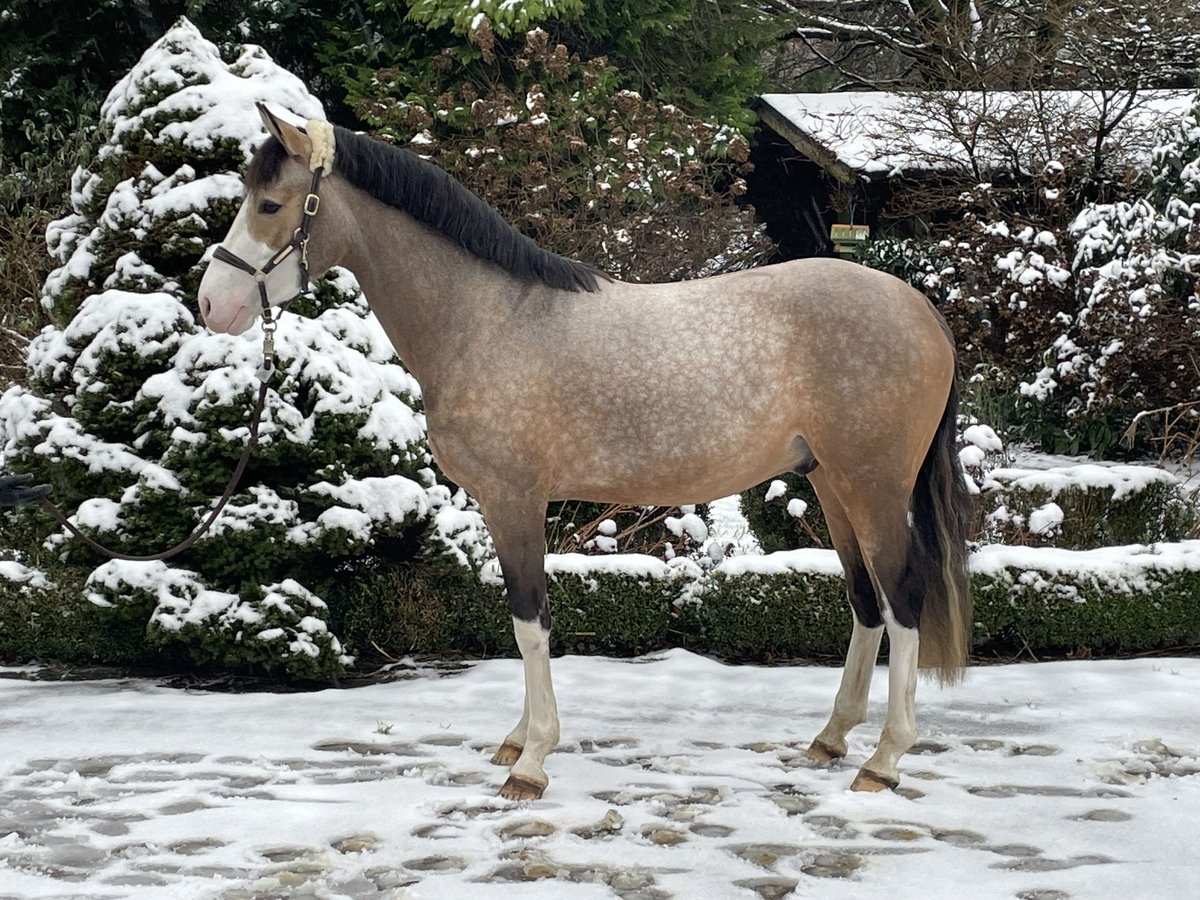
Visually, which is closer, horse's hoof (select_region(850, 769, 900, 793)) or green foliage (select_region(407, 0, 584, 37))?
horse's hoof (select_region(850, 769, 900, 793))

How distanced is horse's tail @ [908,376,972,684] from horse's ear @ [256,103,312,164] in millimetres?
2326

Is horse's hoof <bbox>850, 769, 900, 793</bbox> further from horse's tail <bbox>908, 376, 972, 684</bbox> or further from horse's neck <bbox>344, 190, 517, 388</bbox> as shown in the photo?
horse's neck <bbox>344, 190, 517, 388</bbox>

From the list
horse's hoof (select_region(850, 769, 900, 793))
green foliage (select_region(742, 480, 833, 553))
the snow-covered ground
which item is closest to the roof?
green foliage (select_region(742, 480, 833, 553))

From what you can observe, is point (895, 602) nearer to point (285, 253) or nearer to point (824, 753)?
point (824, 753)

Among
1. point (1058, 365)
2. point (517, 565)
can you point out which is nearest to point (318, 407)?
point (517, 565)

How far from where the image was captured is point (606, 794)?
378cm

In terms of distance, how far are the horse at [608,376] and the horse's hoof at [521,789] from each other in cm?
1

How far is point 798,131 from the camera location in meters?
14.2

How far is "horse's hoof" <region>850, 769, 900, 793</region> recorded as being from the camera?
3.78 metres

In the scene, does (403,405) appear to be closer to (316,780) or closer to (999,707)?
(316,780)

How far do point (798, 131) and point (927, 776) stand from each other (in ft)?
37.7

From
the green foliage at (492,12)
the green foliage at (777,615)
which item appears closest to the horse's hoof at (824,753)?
the green foliage at (777,615)

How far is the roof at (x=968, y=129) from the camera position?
11305 millimetres

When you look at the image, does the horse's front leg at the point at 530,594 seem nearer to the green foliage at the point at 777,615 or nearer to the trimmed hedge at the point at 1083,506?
the green foliage at the point at 777,615
